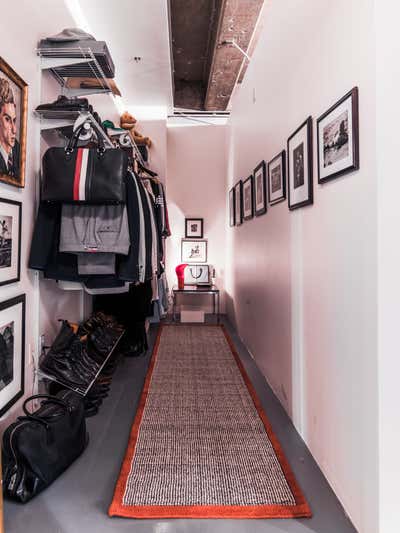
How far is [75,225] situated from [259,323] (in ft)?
5.98

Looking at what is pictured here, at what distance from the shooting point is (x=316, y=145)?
5.62ft

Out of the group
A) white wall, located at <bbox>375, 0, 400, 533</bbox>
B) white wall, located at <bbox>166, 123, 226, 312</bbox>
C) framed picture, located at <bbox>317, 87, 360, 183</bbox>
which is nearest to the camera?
white wall, located at <bbox>375, 0, 400, 533</bbox>

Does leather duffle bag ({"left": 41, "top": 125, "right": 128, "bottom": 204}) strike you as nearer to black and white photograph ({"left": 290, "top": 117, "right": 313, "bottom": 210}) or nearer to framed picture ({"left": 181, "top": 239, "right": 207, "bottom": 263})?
black and white photograph ({"left": 290, "top": 117, "right": 313, "bottom": 210})

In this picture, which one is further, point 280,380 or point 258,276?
point 258,276

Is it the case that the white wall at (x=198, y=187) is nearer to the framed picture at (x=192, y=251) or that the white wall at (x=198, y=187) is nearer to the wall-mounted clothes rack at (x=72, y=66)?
the framed picture at (x=192, y=251)

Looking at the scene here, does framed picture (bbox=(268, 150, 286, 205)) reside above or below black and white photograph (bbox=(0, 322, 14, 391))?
above

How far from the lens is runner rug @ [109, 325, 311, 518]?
4.69 feet

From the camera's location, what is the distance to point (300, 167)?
194 cm

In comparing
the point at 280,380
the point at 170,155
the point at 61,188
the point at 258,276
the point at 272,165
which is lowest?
the point at 280,380

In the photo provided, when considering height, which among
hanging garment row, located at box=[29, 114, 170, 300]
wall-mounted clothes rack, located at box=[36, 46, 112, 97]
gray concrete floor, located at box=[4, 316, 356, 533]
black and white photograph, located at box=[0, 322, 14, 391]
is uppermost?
wall-mounted clothes rack, located at box=[36, 46, 112, 97]

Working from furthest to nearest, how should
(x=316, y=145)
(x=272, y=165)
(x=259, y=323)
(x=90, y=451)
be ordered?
(x=259, y=323) → (x=272, y=165) → (x=90, y=451) → (x=316, y=145)

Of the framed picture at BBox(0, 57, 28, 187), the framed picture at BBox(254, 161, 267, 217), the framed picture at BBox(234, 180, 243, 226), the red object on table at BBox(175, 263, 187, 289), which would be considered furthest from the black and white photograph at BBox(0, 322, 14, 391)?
the red object on table at BBox(175, 263, 187, 289)

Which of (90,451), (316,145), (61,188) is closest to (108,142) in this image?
(61,188)

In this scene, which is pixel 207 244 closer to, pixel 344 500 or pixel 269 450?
pixel 269 450
